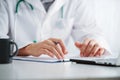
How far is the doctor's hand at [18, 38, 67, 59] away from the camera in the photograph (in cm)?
105

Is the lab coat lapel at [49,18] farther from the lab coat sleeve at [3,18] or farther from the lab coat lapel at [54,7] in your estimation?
the lab coat sleeve at [3,18]

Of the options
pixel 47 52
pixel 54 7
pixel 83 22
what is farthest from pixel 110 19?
pixel 47 52

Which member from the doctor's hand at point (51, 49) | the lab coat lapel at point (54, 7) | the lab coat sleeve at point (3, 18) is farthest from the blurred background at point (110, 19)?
the doctor's hand at point (51, 49)

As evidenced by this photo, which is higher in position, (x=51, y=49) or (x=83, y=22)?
(x=83, y=22)

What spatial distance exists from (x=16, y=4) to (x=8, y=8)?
2.4 inches

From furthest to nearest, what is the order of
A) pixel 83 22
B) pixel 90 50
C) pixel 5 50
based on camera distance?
1. pixel 83 22
2. pixel 90 50
3. pixel 5 50

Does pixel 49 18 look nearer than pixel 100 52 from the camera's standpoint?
No

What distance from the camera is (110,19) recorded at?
235 centimetres

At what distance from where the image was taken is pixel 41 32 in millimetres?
1660

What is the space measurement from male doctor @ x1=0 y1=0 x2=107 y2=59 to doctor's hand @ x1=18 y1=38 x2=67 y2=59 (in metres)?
0.30

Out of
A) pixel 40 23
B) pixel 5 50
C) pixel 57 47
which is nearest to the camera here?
pixel 5 50

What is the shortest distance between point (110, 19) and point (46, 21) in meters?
0.90

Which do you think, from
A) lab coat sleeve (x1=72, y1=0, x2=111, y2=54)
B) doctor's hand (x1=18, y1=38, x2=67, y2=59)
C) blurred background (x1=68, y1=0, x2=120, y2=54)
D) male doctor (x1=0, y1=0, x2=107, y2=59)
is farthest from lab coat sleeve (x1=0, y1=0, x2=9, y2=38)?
blurred background (x1=68, y1=0, x2=120, y2=54)

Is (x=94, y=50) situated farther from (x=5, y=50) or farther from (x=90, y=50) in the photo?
(x=5, y=50)
